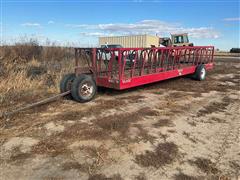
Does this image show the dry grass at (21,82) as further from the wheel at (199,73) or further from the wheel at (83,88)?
the wheel at (199,73)

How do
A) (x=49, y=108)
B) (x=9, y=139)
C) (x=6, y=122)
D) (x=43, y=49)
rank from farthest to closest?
(x=43, y=49)
(x=49, y=108)
(x=6, y=122)
(x=9, y=139)

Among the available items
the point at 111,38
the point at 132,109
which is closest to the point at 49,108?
the point at 132,109

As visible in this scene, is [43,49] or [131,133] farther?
[43,49]

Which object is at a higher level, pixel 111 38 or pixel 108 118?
pixel 111 38

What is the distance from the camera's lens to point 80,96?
6.11 meters

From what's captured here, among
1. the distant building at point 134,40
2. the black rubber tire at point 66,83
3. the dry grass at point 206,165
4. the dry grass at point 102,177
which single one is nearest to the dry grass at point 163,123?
the dry grass at point 206,165

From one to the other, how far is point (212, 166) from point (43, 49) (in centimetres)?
1338

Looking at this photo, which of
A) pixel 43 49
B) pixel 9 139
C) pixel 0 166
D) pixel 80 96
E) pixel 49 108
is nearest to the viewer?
pixel 0 166

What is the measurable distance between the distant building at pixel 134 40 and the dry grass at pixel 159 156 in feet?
63.3

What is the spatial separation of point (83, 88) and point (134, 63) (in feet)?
5.63

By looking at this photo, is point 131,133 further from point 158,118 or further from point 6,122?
point 6,122

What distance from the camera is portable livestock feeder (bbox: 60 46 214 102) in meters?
6.30

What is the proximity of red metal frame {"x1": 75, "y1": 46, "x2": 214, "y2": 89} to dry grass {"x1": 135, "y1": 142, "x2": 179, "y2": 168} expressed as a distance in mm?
2985

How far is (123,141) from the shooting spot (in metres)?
3.92
